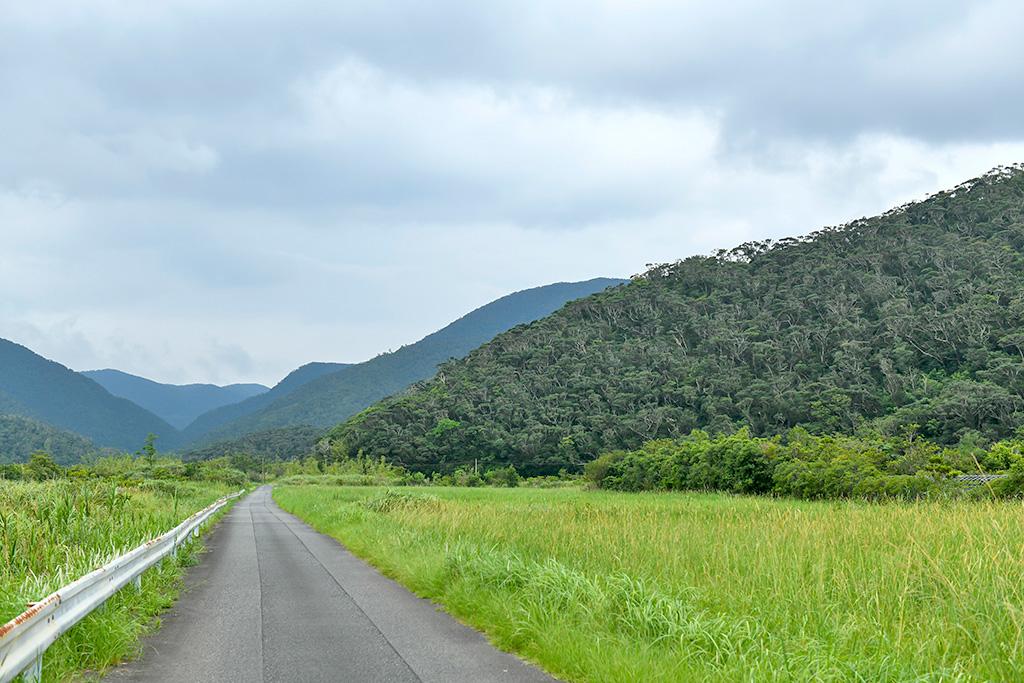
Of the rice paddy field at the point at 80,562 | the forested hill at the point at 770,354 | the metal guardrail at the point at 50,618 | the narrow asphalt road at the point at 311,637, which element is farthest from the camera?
the forested hill at the point at 770,354

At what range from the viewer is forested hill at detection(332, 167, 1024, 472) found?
74.9 metres

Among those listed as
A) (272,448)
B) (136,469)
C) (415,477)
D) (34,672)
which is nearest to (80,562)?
(34,672)

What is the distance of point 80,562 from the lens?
10.2 m

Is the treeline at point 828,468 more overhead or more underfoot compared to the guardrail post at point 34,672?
more underfoot

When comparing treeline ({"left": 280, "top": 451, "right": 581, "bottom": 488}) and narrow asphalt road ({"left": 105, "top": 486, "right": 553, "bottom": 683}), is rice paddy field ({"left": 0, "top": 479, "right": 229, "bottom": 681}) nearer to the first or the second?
narrow asphalt road ({"left": 105, "top": 486, "right": 553, "bottom": 683})

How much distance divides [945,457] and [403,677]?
122 ft

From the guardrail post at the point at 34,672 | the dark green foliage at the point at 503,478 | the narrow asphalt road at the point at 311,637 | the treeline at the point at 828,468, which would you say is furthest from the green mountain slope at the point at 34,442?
the guardrail post at the point at 34,672

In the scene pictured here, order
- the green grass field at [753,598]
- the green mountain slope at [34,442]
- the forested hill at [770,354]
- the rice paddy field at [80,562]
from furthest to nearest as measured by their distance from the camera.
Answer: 1. the green mountain slope at [34,442]
2. the forested hill at [770,354]
3. the rice paddy field at [80,562]
4. the green grass field at [753,598]

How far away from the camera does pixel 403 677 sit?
6773 mm

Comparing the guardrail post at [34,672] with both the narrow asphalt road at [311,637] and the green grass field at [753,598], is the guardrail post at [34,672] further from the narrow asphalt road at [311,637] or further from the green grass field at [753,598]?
the green grass field at [753,598]

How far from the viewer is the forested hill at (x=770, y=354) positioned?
74938mm

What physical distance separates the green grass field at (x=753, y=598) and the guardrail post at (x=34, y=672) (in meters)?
4.14

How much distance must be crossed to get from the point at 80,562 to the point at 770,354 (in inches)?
3539

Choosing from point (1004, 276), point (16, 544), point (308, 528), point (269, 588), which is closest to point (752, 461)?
point (308, 528)
